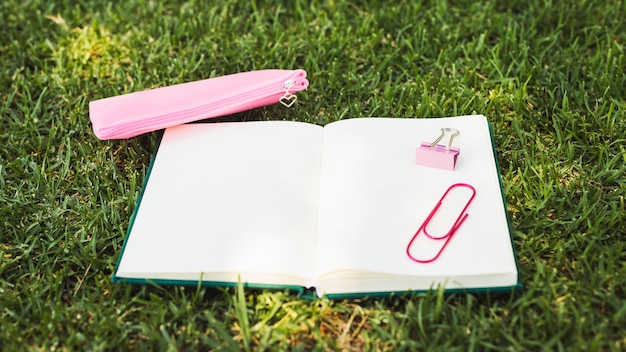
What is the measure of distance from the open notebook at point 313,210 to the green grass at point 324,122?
7 cm

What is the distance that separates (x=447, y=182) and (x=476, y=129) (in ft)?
0.81

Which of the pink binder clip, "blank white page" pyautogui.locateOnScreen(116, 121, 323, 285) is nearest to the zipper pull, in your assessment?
"blank white page" pyautogui.locateOnScreen(116, 121, 323, 285)

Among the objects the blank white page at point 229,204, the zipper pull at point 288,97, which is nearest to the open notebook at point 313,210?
the blank white page at point 229,204

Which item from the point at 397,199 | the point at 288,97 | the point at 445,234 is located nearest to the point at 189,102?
the point at 288,97

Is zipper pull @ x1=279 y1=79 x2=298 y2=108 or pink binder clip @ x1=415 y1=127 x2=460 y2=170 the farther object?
zipper pull @ x1=279 y1=79 x2=298 y2=108

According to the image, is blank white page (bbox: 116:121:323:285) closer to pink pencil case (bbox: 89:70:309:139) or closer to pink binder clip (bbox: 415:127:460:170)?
pink pencil case (bbox: 89:70:309:139)

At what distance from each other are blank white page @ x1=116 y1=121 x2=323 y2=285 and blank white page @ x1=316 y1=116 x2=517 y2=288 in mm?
58

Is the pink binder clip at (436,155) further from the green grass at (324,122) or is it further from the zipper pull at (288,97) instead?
the zipper pull at (288,97)

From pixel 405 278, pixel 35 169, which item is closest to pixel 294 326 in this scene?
pixel 405 278

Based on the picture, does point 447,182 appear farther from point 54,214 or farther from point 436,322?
point 54,214

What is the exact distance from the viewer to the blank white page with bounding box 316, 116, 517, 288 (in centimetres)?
175

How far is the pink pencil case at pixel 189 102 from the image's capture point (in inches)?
86.0

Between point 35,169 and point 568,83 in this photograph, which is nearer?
point 35,169

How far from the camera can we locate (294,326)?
5.70ft
